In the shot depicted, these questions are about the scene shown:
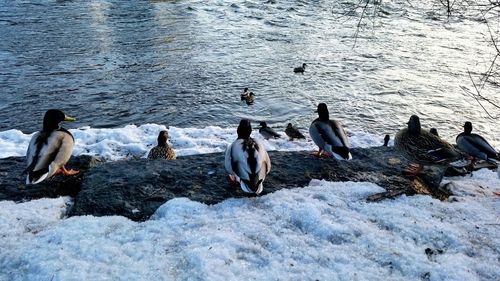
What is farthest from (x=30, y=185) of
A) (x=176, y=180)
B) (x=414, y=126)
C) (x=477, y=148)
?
(x=477, y=148)

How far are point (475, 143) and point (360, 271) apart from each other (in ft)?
14.9

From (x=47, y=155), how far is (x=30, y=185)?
0.38 metres

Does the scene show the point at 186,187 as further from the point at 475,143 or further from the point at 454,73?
the point at 454,73

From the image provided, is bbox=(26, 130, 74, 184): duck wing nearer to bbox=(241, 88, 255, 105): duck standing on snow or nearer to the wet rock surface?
the wet rock surface

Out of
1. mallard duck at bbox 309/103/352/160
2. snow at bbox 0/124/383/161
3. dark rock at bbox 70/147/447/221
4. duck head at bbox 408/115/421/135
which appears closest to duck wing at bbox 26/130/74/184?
dark rock at bbox 70/147/447/221

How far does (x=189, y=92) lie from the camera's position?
15.4 m

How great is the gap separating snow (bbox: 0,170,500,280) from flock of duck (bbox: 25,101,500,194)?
35 centimetres

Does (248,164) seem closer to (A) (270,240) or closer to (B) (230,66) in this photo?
(A) (270,240)

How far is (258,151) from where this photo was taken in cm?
486

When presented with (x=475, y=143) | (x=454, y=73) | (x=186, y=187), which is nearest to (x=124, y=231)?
(x=186, y=187)

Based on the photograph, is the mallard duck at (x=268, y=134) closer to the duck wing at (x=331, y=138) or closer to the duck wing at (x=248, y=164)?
the duck wing at (x=331, y=138)

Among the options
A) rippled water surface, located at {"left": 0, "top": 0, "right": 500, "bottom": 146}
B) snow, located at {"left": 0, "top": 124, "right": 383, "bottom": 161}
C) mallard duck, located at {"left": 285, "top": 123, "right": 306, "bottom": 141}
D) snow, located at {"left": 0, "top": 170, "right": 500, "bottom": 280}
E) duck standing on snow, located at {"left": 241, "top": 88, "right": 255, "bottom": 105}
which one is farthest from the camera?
duck standing on snow, located at {"left": 241, "top": 88, "right": 255, "bottom": 105}

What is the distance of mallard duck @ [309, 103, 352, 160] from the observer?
5.86m

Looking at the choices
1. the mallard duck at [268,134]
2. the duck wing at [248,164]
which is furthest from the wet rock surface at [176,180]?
the mallard duck at [268,134]
